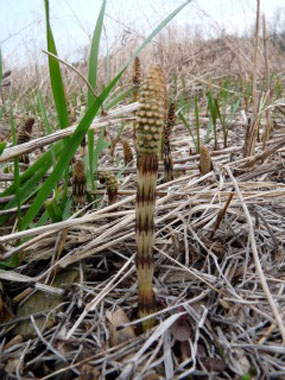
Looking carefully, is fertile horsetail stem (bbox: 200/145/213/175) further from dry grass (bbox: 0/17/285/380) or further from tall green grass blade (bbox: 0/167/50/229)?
tall green grass blade (bbox: 0/167/50/229)

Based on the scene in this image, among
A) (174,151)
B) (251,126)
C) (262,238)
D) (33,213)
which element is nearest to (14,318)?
(33,213)

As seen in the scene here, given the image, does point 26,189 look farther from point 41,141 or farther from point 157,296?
point 157,296

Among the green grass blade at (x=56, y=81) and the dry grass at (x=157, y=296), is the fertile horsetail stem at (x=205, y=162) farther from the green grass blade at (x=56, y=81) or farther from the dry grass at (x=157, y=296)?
the green grass blade at (x=56, y=81)

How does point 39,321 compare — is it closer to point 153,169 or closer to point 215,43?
point 153,169

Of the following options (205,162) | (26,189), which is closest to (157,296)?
(26,189)

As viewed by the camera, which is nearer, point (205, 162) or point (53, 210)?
point (53, 210)

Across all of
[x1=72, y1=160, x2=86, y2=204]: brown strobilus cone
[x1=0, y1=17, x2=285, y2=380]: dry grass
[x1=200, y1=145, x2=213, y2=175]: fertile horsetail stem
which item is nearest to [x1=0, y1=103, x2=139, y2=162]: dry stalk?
[x1=0, y1=17, x2=285, y2=380]: dry grass
